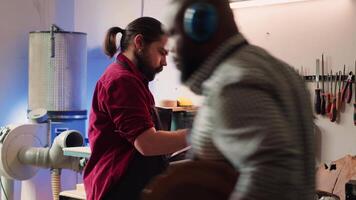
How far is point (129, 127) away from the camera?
1560 mm

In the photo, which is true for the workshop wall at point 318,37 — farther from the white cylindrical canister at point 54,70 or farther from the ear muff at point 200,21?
the ear muff at point 200,21

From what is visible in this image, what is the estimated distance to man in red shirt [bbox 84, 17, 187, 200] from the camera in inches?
62.0

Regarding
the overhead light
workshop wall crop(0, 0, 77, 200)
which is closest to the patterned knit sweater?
the overhead light

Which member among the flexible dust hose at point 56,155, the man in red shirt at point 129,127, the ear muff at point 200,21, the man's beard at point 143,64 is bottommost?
the flexible dust hose at point 56,155

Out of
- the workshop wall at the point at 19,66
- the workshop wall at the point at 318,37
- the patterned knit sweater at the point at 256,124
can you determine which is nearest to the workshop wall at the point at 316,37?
the workshop wall at the point at 318,37

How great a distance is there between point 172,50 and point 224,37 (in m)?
0.10

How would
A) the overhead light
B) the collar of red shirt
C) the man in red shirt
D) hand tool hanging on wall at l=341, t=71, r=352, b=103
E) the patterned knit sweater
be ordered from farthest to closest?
the overhead light < hand tool hanging on wall at l=341, t=71, r=352, b=103 < the collar of red shirt < the man in red shirt < the patterned knit sweater

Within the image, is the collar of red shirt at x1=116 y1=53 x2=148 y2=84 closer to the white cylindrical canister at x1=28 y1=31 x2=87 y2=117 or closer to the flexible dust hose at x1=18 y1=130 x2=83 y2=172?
the flexible dust hose at x1=18 y1=130 x2=83 y2=172

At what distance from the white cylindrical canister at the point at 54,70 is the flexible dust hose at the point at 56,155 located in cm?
45

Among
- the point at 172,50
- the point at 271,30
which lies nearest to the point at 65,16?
the point at 271,30

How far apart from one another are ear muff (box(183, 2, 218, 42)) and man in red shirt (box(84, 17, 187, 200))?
26.9 inches

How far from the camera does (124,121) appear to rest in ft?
5.12

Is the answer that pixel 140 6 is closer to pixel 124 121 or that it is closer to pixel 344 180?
pixel 344 180

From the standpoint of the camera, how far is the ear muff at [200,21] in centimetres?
83
